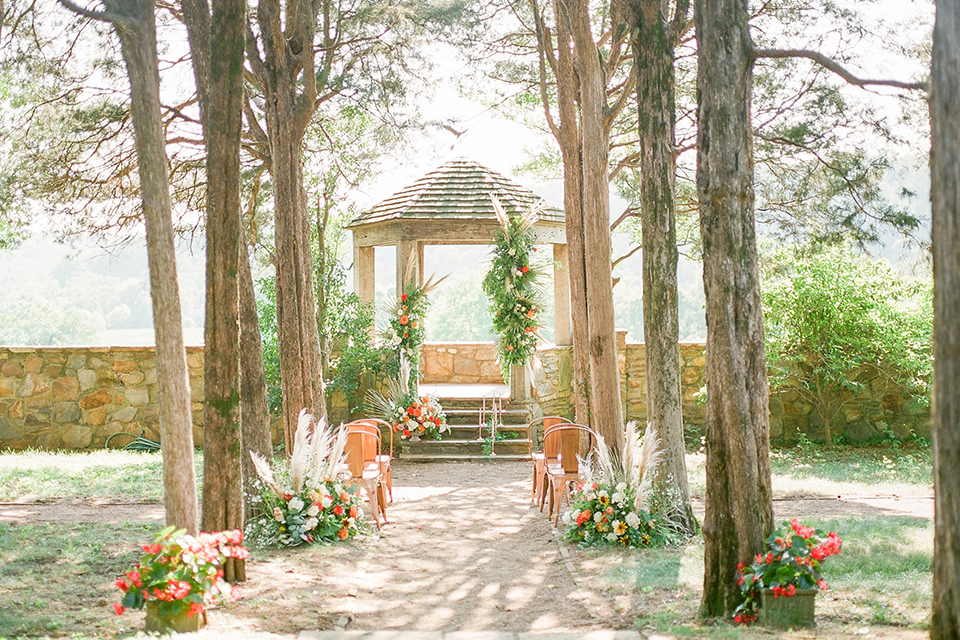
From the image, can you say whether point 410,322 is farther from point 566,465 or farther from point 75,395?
point 566,465

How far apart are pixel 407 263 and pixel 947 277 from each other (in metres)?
10.6

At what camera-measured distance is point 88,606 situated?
475 cm

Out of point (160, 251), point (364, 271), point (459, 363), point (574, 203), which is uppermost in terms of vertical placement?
point (574, 203)

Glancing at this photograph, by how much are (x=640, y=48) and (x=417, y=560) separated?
447 cm

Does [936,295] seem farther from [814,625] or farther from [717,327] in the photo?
[814,625]

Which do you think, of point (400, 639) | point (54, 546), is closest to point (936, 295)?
point (400, 639)

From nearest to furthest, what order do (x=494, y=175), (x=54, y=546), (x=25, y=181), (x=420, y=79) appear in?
(x=54, y=546) < (x=25, y=181) < (x=420, y=79) < (x=494, y=175)

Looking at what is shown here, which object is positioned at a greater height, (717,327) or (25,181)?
(25,181)

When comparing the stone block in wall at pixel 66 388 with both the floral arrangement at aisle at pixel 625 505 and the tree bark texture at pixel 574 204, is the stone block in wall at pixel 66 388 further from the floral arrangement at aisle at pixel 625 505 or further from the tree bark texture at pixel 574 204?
the floral arrangement at aisle at pixel 625 505

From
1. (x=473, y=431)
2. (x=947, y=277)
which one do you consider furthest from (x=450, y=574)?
(x=473, y=431)

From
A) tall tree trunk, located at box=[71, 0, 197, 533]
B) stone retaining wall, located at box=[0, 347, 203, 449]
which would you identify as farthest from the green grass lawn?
tall tree trunk, located at box=[71, 0, 197, 533]

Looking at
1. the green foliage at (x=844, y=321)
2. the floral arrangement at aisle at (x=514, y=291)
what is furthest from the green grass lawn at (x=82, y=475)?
the green foliage at (x=844, y=321)

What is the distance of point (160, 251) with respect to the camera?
4.83 m

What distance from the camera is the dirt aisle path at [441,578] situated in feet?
16.2
